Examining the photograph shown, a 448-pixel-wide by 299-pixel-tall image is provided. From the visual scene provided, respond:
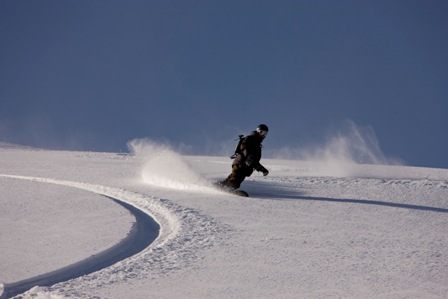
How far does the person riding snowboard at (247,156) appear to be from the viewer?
12.1 meters

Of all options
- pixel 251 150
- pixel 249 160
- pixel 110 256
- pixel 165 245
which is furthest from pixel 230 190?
pixel 110 256

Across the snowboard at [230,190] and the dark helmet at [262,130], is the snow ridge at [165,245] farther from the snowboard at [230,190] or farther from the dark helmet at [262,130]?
the dark helmet at [262,130]

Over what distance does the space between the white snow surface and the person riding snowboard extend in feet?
1.55

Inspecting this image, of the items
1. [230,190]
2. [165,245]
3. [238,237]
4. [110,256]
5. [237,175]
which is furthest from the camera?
[237,175]

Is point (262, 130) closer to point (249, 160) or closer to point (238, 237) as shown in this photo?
point (249, 160)

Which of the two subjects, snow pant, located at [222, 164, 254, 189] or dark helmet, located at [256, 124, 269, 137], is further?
snow pant, located at [222, 164, 254, 189]

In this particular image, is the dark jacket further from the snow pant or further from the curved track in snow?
the curved track in snow

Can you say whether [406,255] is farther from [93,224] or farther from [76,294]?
[93,224]

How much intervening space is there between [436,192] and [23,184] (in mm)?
9990

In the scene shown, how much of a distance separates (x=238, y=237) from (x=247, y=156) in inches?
185

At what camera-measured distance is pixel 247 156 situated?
12180 mm

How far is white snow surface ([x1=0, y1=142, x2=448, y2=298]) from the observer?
217 inches

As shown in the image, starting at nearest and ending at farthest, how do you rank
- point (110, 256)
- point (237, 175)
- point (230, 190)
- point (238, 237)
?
point (110, 256), point (238, 237), point (230, 190), point (237, 175)

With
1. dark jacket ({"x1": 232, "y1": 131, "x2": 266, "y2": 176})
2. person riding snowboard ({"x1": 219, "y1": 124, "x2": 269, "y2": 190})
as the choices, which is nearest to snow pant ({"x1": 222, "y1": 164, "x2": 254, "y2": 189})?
person riding snowboard ({"x1": 219, "y1": 124, "x2": 269, "y2": 190})
